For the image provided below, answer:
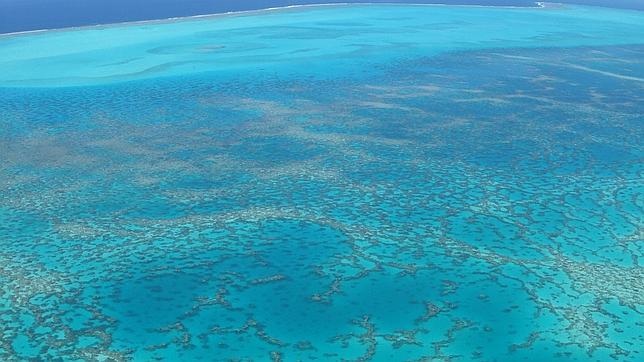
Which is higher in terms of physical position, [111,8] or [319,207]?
[111,8]

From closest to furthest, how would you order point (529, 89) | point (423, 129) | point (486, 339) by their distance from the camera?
1. point (486, 339)
2. point (423, 129)
3. point (529, 89)

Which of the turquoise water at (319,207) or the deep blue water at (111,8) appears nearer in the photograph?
the turquoise water at (319,207)

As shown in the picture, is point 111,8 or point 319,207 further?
point 111,8

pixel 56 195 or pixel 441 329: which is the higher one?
pixel 56 195

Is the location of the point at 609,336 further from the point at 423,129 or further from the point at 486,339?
the point at 423,129

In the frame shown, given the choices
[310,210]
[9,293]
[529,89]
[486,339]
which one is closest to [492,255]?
[486,339]
